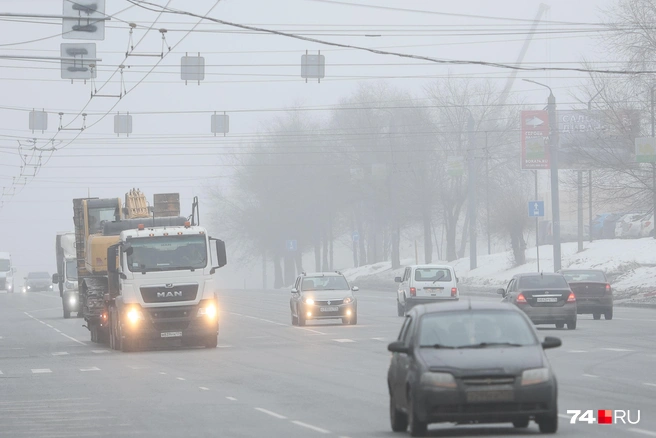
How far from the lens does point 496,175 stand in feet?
284

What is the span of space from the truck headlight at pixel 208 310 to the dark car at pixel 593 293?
12.7m

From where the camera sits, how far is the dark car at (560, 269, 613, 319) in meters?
37.6

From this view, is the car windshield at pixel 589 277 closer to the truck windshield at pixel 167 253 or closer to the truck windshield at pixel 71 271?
the truck windshield at pixel 167 253

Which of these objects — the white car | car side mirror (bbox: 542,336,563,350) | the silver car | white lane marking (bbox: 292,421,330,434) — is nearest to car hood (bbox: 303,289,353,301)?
the silver car

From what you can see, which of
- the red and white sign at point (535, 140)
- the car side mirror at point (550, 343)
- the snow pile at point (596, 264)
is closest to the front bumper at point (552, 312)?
the car side mirror at point (550, 343)

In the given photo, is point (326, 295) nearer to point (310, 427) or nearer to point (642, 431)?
point (310, 427)

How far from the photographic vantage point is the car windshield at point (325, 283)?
38500mm


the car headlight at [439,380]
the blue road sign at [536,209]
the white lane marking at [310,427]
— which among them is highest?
the blue road sign at [536,209]

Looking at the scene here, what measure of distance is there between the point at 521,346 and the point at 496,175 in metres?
74.9

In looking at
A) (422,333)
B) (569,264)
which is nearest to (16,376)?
(422,333)

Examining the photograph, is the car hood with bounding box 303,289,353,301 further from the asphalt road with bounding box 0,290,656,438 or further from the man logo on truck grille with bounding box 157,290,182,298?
the man logo on truck grille with bounding box 157,290,182,298

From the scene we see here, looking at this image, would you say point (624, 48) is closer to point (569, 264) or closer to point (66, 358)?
point (569, 264)

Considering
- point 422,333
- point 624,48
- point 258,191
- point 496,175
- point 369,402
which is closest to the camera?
point 422,333

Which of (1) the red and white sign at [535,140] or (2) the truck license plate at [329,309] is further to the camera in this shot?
(1) the red and white sign at [535,140]
